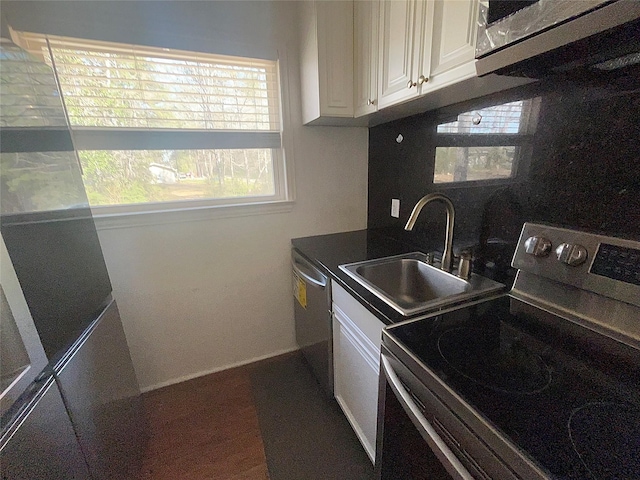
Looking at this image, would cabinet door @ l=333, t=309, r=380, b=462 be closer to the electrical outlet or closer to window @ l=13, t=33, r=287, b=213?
the electrical outlet

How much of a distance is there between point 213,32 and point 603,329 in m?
2.08

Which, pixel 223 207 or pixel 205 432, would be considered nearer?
pixel 205 432

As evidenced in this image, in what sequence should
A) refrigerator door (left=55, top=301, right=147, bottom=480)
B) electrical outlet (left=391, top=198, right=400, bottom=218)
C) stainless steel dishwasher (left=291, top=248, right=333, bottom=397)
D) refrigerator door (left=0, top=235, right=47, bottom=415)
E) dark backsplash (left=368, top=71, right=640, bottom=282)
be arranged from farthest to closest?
electrical outlet (left=391, top=198, right=400, bottom=218) < stainless steel dishwasher (left=291, top=248, right=333, bottom=397) < refrigerator door (left=55, top=301, right=147, bottom=480) < dark backsplash (left=368, top=71, right=640, bottom=282) < refrigerator door (left=0, top=235, right=47, bottom=415)

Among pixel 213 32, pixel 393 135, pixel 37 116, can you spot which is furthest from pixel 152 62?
pixel 393 135

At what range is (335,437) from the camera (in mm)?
1453

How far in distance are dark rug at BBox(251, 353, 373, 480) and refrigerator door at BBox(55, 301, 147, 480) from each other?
2.05ft

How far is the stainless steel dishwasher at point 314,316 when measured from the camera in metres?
1.48

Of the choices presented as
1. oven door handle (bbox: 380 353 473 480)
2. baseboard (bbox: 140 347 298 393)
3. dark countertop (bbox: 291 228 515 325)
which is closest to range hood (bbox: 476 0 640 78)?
dark countertop (bbox: 291 228 515 325)

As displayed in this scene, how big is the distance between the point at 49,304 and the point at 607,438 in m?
A: 1.39

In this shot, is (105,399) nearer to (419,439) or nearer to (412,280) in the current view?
(419,439)

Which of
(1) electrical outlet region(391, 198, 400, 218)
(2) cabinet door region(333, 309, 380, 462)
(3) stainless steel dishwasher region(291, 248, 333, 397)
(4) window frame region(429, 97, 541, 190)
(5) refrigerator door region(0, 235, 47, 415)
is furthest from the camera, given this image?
(1) electrical outlet region(391, 198, 400, 218)

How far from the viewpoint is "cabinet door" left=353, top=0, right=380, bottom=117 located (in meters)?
1.30

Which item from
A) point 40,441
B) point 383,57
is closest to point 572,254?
point 383,57

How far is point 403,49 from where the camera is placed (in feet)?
3.69
